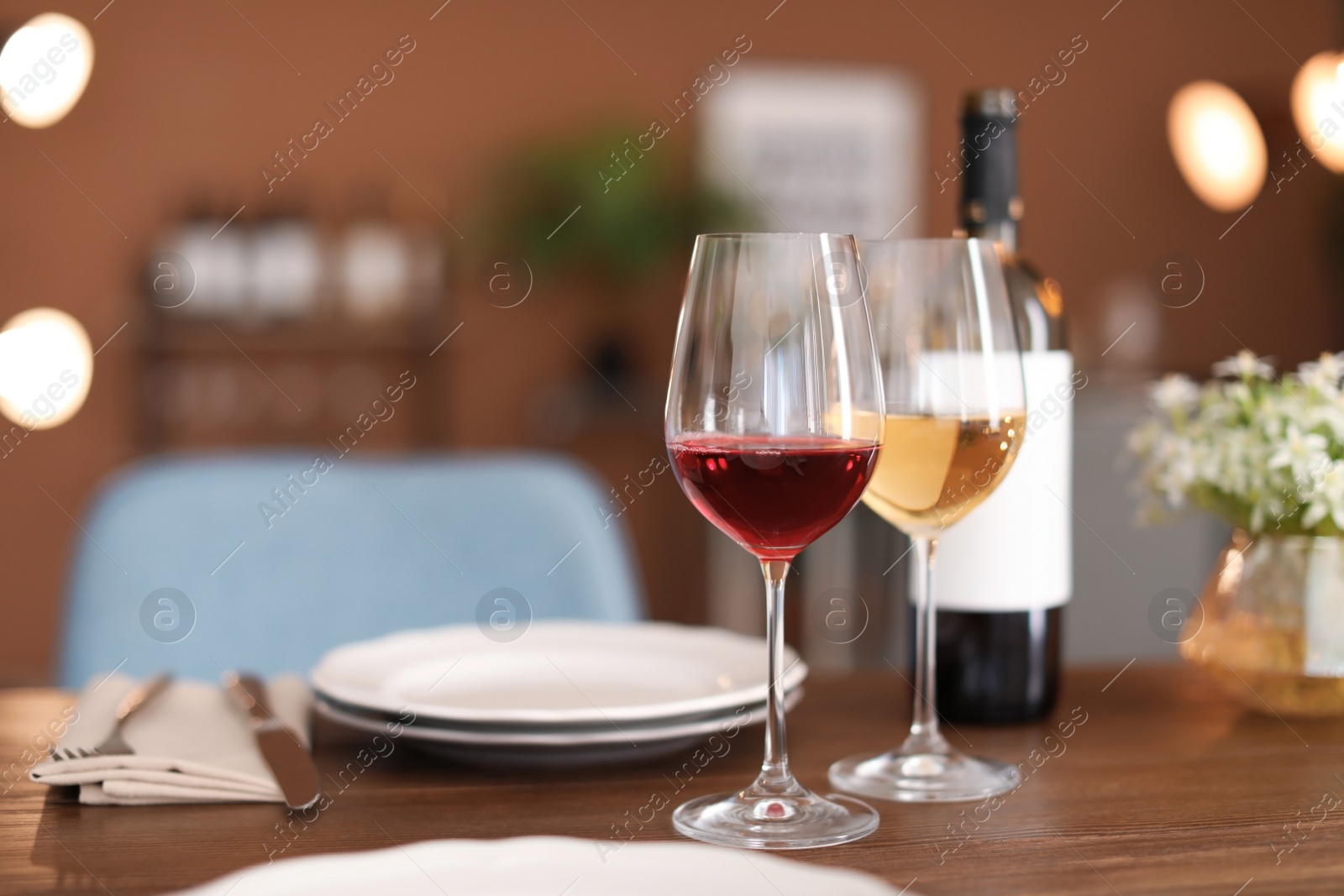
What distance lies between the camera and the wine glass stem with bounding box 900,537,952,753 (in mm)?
780

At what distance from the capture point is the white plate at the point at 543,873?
53cm

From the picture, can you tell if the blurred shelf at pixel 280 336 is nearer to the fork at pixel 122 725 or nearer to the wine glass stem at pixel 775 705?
the fork at pixel 122 725

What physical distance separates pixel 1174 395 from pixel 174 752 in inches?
28.4

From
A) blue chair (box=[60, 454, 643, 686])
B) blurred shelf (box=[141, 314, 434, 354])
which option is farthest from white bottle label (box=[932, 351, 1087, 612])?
blurred shelf (box=[141, 314, 434, 354])

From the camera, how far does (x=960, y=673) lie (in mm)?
891

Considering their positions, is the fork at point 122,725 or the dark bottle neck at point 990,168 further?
the dark bottle neck at point 990,168

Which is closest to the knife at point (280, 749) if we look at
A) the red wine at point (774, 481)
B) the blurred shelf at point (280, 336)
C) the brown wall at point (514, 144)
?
the red wine at point (774, 481)

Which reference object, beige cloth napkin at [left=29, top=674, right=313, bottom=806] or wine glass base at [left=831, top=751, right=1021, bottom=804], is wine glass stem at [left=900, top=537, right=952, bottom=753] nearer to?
wine glass base at [left=831, top=751, right=1021, bottom=804]

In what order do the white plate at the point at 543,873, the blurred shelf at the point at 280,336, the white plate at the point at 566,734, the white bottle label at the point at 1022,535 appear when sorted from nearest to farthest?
1. the white plate at the point at 543,873
2. the white plate at the point at 566,734
3. the white bottle label at the point at 1022,535
4. the blurred shelf at the point at 280,336

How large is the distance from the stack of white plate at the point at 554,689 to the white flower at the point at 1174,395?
0.33 meters

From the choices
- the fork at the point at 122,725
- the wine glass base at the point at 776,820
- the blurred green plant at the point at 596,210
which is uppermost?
the blurred green plant at the point at 596,210

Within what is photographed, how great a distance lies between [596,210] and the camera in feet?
12.8

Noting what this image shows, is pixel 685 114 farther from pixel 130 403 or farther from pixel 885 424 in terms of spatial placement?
pixel 885 424

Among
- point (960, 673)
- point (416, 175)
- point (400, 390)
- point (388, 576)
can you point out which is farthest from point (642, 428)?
point (960, 673)
